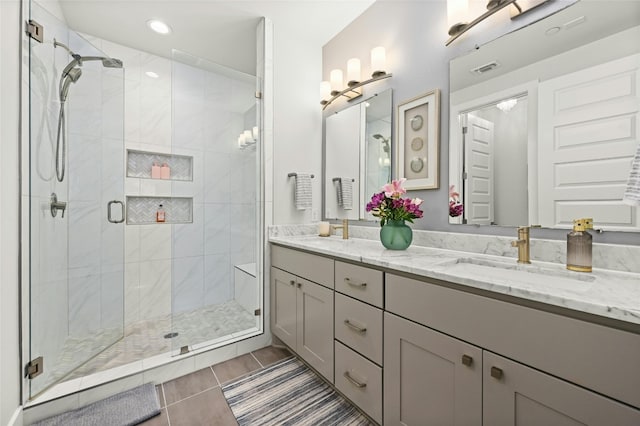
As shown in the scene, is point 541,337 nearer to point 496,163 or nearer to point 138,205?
point 496,163

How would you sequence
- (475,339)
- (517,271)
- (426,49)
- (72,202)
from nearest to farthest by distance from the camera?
(475,339) < (517,271) < (426,49) < (72,202)

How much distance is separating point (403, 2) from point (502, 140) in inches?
47.8

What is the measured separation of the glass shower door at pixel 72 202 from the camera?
1.51 m

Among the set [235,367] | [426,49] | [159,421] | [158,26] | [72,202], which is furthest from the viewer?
[158,26]

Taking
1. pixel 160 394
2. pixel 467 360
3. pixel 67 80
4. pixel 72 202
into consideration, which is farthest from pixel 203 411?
pixel 67 80

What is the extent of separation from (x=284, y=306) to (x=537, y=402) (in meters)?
1.47

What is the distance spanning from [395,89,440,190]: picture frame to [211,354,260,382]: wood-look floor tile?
1619 millimetres

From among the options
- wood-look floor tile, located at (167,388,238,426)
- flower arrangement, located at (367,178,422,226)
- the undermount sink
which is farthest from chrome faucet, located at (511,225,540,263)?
wood-look floor tile, located at (167,388,238,426)

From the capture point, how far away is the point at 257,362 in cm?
189

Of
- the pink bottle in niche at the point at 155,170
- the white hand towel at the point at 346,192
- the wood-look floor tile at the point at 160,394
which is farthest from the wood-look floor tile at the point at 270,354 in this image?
the pink bottle in niche at the point at 155,170

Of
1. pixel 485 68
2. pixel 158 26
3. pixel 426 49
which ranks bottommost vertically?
pixel 485 68

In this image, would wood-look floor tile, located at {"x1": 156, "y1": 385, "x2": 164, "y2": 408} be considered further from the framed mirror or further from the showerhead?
the showerhead

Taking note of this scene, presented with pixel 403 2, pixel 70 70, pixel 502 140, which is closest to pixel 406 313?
pixel 502 140

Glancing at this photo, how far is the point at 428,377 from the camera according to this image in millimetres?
1000
